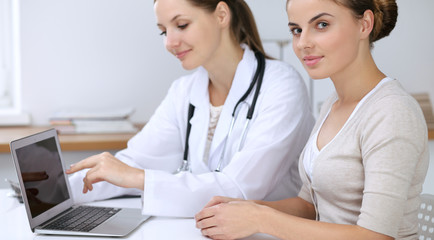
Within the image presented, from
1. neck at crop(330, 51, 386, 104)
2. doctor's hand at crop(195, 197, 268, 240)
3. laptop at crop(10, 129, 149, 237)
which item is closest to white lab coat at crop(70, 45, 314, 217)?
laptop at crop(10, 129, 149, 237)

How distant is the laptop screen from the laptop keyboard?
0.05 meters

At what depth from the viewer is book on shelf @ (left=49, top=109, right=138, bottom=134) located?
2.70 metres

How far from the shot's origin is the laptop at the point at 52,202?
1.27m

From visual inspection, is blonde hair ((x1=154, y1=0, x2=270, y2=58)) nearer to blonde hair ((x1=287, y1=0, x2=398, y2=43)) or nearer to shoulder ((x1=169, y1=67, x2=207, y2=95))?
shoulder ((x1=169, y1=67, x2=207, y2=95))

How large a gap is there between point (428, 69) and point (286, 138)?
176cm

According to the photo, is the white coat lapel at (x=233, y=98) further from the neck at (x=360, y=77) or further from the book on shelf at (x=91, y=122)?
the book on shelf at (x=91, y=122)

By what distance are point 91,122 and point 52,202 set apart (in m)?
1.37

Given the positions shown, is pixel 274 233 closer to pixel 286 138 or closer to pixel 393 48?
pixel 286 138

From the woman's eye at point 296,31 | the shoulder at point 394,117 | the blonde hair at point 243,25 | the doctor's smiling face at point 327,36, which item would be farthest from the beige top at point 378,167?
the blonde hair at point 243,25

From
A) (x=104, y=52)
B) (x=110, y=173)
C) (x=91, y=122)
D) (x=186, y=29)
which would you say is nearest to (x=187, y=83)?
(x=186, y=29)

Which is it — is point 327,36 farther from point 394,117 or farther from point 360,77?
point 394,117

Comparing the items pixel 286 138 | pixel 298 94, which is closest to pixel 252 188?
pixel 286 138

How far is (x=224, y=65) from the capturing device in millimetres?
1863

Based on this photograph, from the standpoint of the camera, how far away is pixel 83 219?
1367mm
